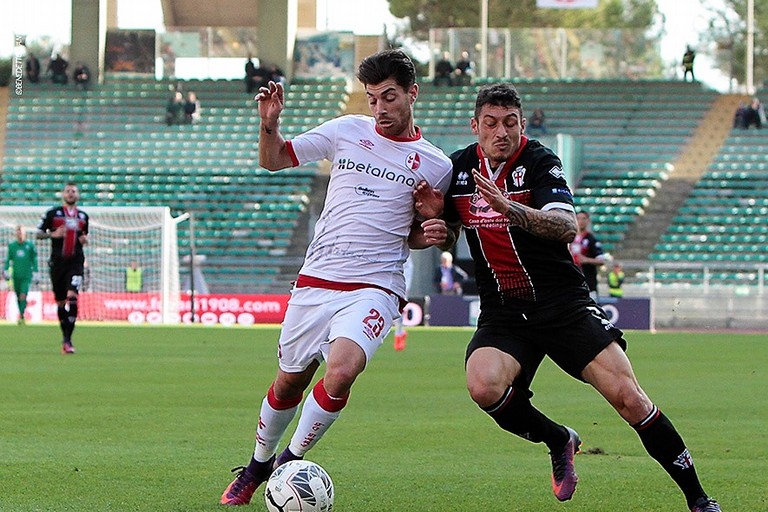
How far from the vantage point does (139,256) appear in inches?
1294

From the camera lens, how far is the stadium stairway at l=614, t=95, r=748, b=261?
35594mm

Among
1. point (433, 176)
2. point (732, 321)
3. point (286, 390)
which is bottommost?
point (732, 321)

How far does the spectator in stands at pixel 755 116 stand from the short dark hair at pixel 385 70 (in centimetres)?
3384

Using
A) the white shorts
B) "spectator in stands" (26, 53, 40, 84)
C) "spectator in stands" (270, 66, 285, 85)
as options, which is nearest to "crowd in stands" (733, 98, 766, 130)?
"spectator in stands" (270, 66, 285, 85)

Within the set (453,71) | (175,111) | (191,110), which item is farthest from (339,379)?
(453,71)

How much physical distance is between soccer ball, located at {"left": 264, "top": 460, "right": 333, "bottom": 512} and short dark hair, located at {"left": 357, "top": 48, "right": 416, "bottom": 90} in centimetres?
188

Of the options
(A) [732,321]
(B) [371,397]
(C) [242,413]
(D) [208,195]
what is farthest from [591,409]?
(D) [208,195]

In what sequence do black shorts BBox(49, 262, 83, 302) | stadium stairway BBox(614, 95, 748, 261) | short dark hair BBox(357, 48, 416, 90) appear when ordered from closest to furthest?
short dark hair BBox(357, 48, 416, 90) < black shorts BBox(49, 262, 83, 302) < stadium stairway BBox(614, 95, 748, 261)

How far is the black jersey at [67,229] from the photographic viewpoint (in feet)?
57.1

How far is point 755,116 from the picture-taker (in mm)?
38656

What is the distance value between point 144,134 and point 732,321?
19035 mm

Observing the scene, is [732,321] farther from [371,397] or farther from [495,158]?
[495,158]

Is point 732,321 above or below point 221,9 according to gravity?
below

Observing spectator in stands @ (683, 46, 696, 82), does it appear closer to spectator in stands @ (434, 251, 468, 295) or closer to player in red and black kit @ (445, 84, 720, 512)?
spectator in stands @ (434, 251, 468, 295)
